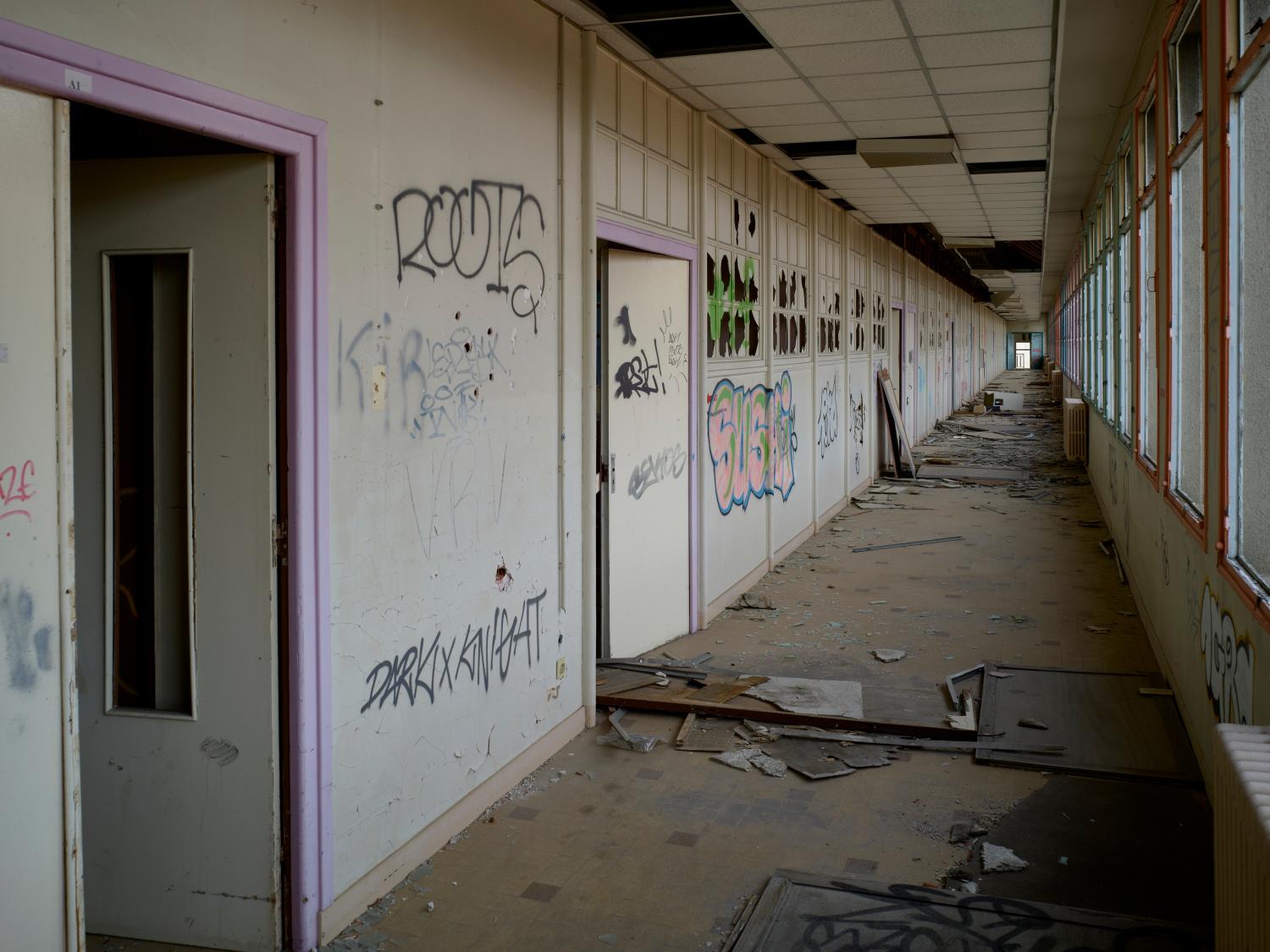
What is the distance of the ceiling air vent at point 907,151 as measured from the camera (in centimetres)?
773

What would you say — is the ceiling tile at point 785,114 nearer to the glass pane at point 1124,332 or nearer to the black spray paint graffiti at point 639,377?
the black spray paint graffiti at point 639,377

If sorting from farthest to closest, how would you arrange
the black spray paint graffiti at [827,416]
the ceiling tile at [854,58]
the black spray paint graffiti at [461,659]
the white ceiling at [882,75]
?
the black spray paint graffiti at [827,416], the ceiling tile at [854,58], the white ceiling at [882,75], the black spray paint graffiti at [461,659]

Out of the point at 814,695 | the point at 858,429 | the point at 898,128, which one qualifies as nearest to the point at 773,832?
the point at 814,695

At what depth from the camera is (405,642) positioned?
3.84 metres

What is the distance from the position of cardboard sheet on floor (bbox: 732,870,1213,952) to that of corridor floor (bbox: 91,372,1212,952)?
0.13 meters

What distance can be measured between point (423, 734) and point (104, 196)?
2012 millimetres

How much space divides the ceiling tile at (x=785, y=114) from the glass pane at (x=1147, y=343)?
2.04 m

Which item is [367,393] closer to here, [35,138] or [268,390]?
[268,390]

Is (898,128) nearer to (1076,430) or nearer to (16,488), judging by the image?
(16,488)

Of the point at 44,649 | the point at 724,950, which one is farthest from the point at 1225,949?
the point at 44,649

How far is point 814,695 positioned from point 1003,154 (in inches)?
184

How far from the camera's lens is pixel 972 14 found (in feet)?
16.5

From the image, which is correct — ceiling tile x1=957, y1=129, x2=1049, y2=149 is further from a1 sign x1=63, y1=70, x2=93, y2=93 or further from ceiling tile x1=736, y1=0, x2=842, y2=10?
a1 sign x1=63, y1=70, x2=93, y2=93

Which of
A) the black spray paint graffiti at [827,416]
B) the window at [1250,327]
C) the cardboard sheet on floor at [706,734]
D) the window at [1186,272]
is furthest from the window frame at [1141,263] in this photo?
the black spray paint graffiti at [827,416]
